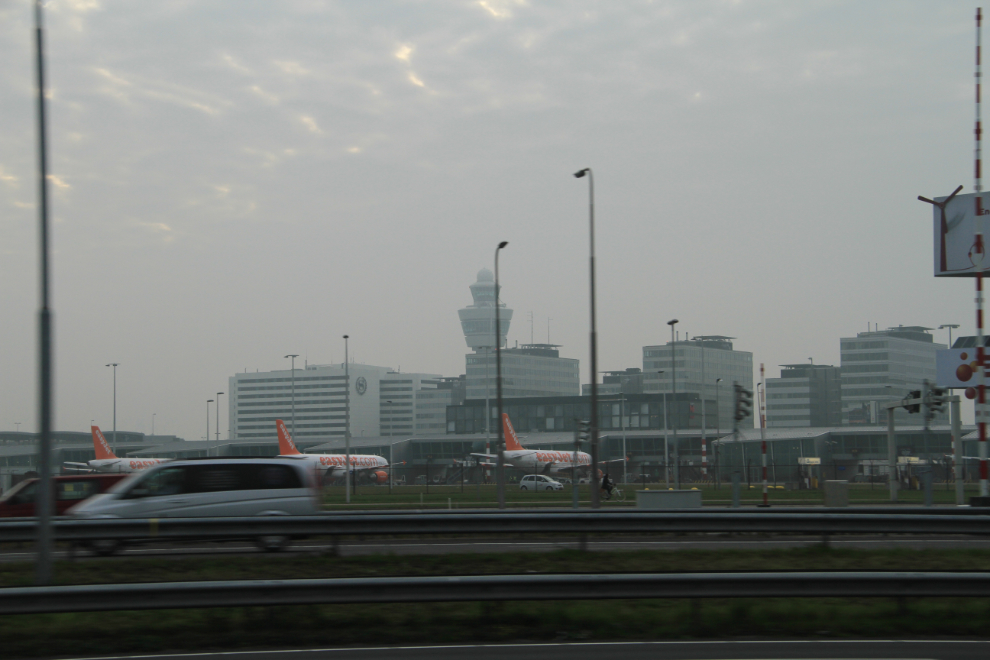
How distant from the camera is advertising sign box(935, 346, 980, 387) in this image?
26.9 metres

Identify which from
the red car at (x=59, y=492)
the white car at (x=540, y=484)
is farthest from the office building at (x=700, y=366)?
the red car at (x=59, y=492)

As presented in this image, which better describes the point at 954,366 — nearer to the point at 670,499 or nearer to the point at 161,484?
the point at 670,499

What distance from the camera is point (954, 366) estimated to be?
28.3 meters

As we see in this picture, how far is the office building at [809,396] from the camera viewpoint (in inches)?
7333

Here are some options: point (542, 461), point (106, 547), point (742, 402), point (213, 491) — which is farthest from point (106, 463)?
point (106, 547)

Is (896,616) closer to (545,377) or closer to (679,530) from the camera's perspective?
(679,530)

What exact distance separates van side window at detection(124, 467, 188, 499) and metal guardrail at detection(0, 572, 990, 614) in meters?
9.26

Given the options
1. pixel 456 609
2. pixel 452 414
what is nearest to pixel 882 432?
pixel 452 414

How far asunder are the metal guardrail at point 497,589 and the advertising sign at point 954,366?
20.8 metres

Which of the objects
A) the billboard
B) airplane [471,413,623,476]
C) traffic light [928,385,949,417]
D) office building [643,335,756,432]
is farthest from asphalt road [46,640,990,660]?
office building [643,335,756,432]

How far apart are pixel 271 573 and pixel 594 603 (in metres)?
3.97

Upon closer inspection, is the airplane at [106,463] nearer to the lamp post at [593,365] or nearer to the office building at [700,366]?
the lamp post at [593,365]

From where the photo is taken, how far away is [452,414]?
137 metres

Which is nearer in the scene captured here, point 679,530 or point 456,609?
point 456,609
